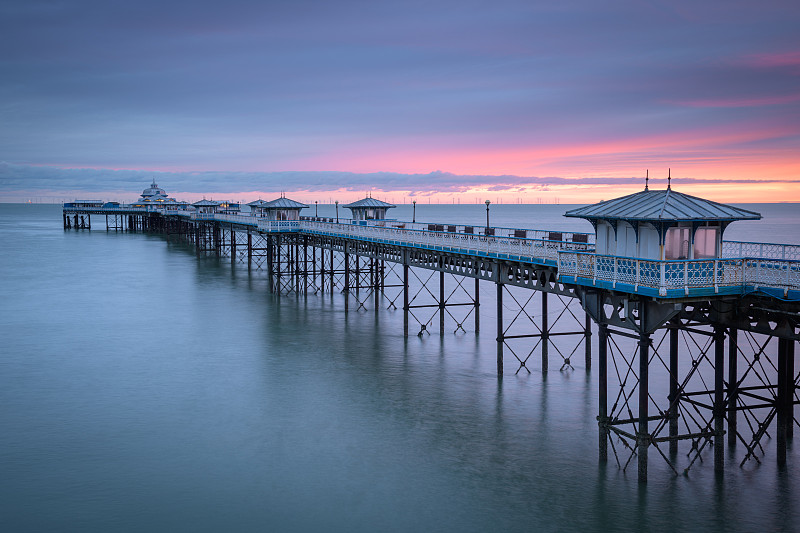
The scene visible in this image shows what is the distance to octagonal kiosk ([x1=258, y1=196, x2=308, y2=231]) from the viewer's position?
192ft

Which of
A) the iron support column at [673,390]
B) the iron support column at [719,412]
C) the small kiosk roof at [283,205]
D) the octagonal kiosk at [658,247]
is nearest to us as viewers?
the octagonal kiosk at [658,247]

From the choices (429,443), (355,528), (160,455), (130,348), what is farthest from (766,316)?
(130,348)

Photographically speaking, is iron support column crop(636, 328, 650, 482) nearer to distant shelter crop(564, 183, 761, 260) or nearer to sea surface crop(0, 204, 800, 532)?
sea surface crop(0, 204, 800, 532)

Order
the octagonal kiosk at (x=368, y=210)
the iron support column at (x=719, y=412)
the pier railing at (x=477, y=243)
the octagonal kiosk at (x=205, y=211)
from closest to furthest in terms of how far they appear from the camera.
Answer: the iron support column at (x=719, y=412)
the pier railing at (x=477, y=243)
the octagonal kiosk at (x=368, y=210)
the octagonal kiosk at (x=205, y=211)

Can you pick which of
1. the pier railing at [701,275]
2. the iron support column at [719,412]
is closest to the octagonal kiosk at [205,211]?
the pier railing at [701,275]

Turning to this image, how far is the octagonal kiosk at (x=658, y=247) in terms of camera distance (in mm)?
18203

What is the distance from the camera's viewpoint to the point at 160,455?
72.6 feet

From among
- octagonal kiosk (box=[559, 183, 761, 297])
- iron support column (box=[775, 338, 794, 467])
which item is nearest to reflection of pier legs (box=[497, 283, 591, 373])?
octagonal kiosk (box=[559, 183, 761, 297])

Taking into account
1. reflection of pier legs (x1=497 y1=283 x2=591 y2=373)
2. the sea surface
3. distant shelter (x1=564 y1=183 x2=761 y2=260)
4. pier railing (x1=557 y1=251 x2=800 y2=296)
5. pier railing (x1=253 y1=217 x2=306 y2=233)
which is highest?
distant shelter (x1=564 y1=183 x2=761 y2=260)

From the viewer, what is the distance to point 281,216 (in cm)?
6200

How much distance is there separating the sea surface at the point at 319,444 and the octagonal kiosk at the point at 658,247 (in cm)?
562

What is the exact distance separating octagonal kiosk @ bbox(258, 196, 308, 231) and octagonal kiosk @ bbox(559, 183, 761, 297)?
39.7 meters

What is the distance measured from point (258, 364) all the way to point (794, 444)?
2233 centimetres

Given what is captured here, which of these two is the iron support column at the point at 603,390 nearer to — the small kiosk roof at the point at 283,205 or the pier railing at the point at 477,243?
the pier railing at the point at 477,243
